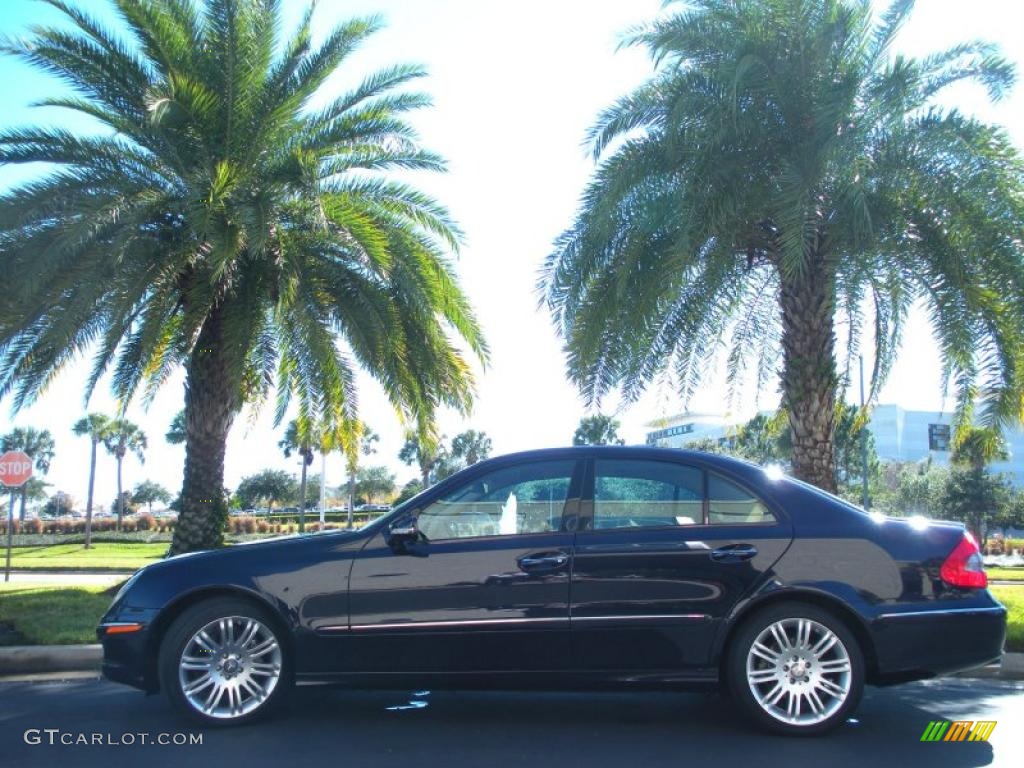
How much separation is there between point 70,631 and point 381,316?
5.32 m

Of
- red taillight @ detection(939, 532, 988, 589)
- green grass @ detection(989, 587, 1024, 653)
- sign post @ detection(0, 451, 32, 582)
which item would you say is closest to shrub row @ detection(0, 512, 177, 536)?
sign post @ detection(0, 451, 32, 582)

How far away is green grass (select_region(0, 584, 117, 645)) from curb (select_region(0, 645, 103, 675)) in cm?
46

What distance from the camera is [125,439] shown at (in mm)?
71312

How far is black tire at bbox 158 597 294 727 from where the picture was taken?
5.31 meters

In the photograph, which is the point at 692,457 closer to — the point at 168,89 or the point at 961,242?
the point at 961,242

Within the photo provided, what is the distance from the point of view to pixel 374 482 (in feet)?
267

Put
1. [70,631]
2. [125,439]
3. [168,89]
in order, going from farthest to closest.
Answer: [125,439] < [168,89] < [70,631]

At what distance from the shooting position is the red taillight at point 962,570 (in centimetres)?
521

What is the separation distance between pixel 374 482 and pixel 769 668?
255 feet

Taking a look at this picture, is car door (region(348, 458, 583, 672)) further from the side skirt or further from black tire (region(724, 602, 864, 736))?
black tire (region(724, 602, 864, 736))

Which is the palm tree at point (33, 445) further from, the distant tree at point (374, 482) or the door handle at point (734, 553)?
the door handle at point (734, 553)

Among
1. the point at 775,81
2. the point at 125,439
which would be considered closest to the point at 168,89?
the point at 775,81

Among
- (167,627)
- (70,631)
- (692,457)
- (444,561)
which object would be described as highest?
(692,457)

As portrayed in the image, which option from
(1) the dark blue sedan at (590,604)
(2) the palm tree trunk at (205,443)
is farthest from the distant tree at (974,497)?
(1) the dark blue sedan at (590,604)
